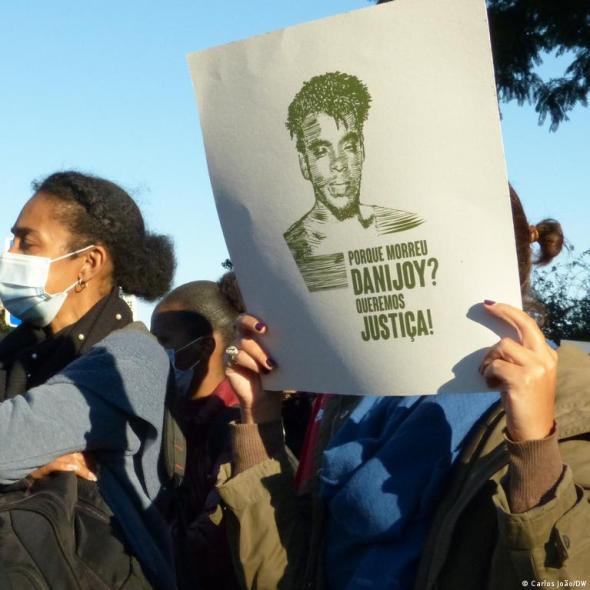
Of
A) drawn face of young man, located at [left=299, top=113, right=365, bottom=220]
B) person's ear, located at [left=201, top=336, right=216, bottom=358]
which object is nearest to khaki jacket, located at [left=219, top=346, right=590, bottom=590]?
drawn face of young man, located at [left=299, top=113, right=365, bottom=220]

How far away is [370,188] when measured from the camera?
1.71 metres

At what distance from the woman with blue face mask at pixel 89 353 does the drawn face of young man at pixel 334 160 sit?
1.03 metres

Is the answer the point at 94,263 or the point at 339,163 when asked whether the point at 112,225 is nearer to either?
the point at 94,263

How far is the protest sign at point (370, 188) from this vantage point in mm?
1629

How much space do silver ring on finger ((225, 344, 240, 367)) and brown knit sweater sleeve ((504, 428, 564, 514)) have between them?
635 mm

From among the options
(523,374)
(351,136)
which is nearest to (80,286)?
(351,136)

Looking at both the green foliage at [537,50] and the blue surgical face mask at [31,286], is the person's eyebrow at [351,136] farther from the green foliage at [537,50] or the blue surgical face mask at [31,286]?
the green foliage at [537,50]

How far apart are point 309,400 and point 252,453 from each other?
4.38 ft

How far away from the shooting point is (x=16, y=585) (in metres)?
2.15

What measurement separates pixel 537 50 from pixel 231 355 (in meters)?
7.62

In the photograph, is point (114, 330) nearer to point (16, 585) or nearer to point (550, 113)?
point (16, 585)

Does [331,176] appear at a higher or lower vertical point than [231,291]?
higher

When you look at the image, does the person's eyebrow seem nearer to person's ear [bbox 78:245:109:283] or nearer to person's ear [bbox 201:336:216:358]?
person's ear [bbox 78:245:109:283]

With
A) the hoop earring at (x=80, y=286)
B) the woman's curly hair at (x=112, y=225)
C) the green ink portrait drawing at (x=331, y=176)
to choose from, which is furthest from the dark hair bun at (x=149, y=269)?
the green ink portrait drawing at (x=331, y=176)
